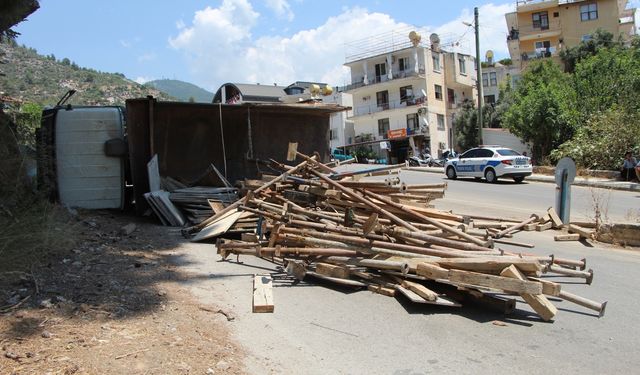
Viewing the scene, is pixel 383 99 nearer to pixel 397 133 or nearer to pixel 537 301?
pixel 397 133

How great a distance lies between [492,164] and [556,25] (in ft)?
135

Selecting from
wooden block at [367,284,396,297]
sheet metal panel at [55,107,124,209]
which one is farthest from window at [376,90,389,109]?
wooden block at [367,284,396,297]

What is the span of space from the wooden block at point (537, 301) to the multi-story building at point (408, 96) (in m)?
50.5

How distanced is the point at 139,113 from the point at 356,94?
5230 cm

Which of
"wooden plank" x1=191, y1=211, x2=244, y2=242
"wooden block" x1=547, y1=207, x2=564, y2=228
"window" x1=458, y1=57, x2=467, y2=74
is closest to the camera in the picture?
"wooden plank" x1=191, y1=211, x2=244, y2=242

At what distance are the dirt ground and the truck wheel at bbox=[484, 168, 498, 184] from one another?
21052 millimetres

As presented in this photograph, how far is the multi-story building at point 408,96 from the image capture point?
5644cm

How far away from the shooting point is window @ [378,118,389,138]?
196 ft

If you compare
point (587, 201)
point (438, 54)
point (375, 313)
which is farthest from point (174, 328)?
point (438, 54)

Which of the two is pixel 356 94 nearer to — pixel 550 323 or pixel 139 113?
pixel 139 113

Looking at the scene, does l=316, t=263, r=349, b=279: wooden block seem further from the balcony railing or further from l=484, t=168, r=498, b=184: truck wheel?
the balcony railing

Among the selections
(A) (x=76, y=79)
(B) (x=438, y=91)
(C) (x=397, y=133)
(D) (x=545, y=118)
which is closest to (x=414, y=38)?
(B) (x=438, y=91)

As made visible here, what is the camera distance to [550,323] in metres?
5.34

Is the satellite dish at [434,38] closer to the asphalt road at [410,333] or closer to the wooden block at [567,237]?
the wooden block at [567,237]
